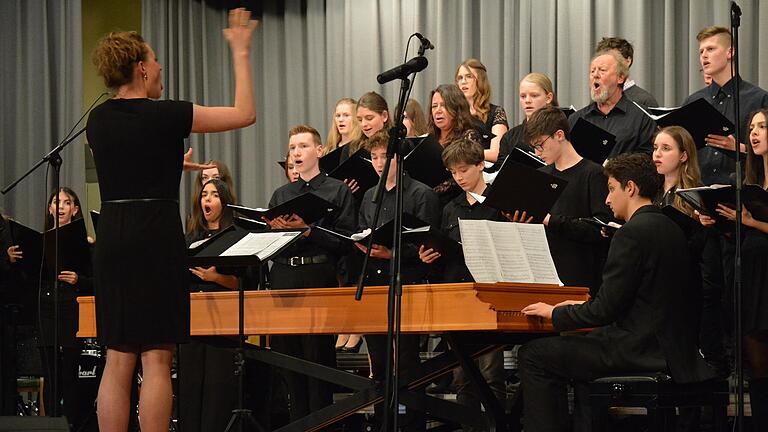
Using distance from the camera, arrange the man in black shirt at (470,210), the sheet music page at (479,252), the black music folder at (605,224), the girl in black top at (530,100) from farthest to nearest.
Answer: the girl in black top at (530,100) < the man in black shirt at (470,210) < the black music folder at (605,224) < the sheet music page at (479,252)

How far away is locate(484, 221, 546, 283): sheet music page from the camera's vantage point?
394 cm

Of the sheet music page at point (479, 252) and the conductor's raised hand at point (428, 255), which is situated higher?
the sheet music page at point (479, 252)

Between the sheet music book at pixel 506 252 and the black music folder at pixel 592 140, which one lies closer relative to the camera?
the sheet music book at pixel 506 252

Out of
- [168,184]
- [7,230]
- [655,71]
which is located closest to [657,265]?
[168,184]

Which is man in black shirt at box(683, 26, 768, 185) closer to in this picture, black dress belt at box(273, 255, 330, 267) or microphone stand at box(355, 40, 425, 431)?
black dress belt at box(273, 255, 330, 267)

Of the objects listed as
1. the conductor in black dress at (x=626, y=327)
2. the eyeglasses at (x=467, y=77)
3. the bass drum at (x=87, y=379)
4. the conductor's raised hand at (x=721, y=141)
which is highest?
the eyeglasses at (x=467, y=77)

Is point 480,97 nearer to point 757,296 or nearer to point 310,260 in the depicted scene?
point 310,260

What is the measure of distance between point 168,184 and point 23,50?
17.4 feet

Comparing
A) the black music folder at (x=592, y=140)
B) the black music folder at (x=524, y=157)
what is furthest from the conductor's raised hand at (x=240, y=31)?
the black music folder at (x=592, y=140)

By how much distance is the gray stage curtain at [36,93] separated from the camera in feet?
26.2

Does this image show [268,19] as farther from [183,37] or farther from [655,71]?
[655,71]

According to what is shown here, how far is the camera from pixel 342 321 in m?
4.19

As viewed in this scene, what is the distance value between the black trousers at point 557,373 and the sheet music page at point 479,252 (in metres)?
0.40

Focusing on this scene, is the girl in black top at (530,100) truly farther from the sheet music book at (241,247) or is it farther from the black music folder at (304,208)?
the sheet music book at (241,247)
